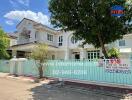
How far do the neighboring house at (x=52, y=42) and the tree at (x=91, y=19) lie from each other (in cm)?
1717

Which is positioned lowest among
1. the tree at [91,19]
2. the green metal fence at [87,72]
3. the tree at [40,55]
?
the green metal fence at [87,72]

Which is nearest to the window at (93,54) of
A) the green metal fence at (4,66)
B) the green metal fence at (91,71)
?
the green metal fence at (4,66)

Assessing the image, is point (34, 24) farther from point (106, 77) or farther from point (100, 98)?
point (100, 98)

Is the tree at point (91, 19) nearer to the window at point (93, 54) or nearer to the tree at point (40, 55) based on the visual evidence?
the tree at point (40, 55)

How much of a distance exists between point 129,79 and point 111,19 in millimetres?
4200

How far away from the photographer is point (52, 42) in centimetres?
3678

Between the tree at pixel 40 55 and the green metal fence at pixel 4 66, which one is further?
the green metal fence at pixel 4 66

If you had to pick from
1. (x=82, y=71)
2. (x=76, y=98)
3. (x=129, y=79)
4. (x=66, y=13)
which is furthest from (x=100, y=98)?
(x=66, y=13)

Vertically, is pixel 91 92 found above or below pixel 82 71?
below

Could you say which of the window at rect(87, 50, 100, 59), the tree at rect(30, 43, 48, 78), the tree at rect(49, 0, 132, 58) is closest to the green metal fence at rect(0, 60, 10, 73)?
the tree at rect(30, 43, 48, 78)

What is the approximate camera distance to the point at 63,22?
50.6 feet

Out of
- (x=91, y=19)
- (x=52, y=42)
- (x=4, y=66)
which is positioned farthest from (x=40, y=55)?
(x=52, y=42)

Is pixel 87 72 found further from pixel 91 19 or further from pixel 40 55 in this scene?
pixel 40 55

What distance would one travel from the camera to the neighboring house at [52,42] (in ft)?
111
